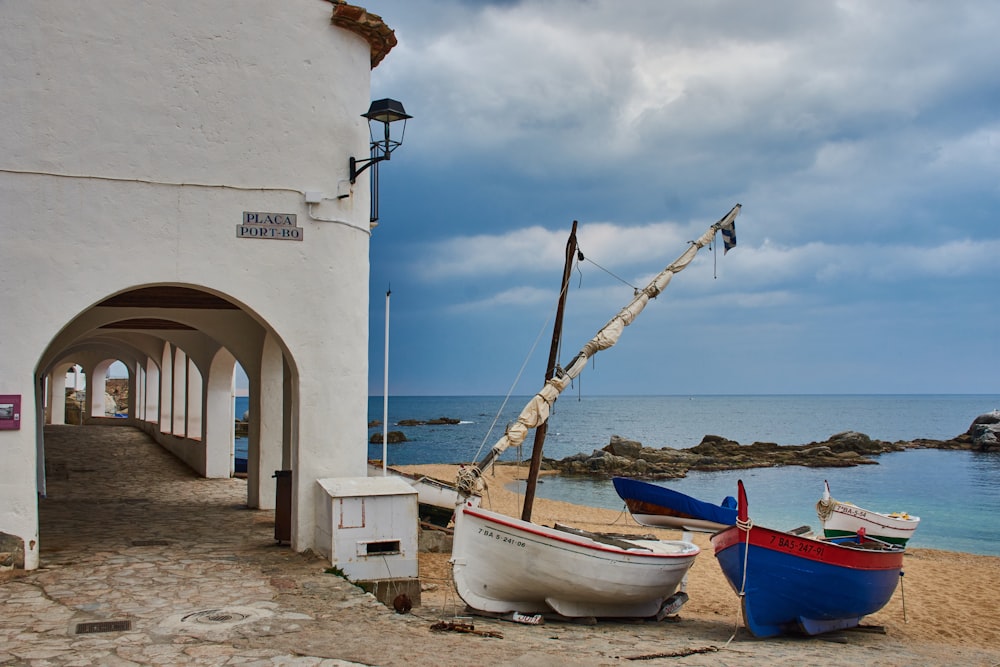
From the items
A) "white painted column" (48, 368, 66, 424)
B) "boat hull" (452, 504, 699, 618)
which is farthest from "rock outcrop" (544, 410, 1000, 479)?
"boat hull" (452, 504, 699, 618)

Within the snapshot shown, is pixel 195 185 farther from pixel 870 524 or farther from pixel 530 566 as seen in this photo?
pixel 870 524

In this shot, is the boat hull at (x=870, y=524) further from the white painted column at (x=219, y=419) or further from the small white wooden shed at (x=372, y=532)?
the white painted column at (x=219, y=419)

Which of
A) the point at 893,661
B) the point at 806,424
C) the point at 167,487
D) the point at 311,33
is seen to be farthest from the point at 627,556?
the point at 806,424

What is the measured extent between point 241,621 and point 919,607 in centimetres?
1219

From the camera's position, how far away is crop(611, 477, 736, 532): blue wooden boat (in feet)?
41.3

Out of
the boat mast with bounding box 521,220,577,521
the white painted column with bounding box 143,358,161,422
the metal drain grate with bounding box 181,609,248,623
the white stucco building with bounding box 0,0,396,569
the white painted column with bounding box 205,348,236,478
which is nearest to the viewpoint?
the metal drain grate with bounding box 181,609,248,623

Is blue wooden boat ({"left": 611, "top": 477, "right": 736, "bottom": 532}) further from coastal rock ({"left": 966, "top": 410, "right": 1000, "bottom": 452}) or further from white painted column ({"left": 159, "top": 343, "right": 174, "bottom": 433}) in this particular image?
coastal rock ({"left": 966, "top": 410, "right": 1000, "bottom": 452})

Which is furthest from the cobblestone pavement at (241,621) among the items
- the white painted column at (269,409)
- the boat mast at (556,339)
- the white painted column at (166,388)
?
the white painted column at (166,388)

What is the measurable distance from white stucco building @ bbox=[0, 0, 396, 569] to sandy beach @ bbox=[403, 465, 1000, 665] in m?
3.50

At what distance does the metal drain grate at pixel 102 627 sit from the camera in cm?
703

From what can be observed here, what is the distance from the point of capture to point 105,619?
741 cm

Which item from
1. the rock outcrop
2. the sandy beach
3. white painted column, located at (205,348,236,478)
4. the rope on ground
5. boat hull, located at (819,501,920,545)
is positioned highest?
white painted column, located at (205,348,236,478)

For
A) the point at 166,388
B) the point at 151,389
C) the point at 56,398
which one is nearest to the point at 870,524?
the point at 166,388

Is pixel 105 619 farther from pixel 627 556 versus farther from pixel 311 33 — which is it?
pixel 311 33
